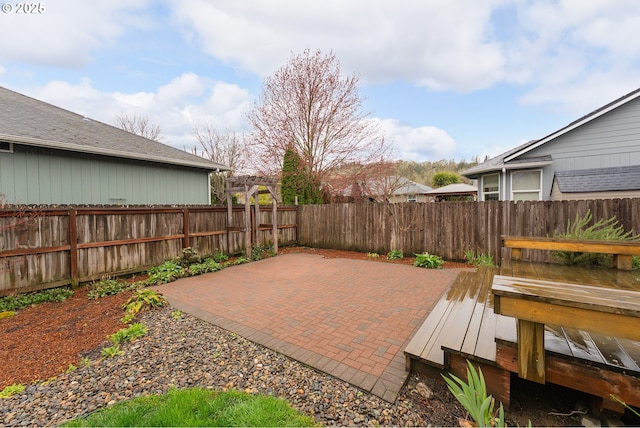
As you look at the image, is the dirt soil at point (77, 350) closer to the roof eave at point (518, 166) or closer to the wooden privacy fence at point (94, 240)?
the wooden privacy fence at point (94, 240)

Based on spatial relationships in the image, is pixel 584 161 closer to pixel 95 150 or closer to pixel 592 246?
pixel 592 246

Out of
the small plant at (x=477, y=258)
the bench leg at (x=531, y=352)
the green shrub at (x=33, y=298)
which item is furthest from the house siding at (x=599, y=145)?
the green shrub at (x=33, y=298)

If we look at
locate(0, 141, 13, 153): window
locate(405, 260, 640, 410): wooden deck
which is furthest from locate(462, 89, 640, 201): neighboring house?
locate(0, 141, 13, 153): window

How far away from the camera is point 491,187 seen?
423 inches

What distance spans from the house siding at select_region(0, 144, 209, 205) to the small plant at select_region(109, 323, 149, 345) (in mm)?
5543

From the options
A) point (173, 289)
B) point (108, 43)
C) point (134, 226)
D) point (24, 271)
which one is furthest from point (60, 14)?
point (173, 289)

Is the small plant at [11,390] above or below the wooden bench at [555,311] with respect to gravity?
below

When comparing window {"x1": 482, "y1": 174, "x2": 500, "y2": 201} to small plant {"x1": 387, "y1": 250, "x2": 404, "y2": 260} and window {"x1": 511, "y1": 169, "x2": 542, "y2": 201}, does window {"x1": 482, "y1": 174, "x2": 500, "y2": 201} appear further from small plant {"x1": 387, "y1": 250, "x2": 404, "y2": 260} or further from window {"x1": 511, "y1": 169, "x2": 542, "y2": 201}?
small plant {"x1": 387, "y1": 250, "x2": 404, "y2": 260}

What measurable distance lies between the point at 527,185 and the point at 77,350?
12.5 m

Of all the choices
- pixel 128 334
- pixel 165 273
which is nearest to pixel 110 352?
pixel 128 334

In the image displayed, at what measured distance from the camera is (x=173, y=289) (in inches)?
204

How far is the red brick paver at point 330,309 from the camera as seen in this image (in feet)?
8.74

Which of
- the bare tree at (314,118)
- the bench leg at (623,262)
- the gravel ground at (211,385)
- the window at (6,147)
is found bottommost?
the gravel ground at (211,385)

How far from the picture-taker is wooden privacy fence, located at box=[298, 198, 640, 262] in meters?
6.05
